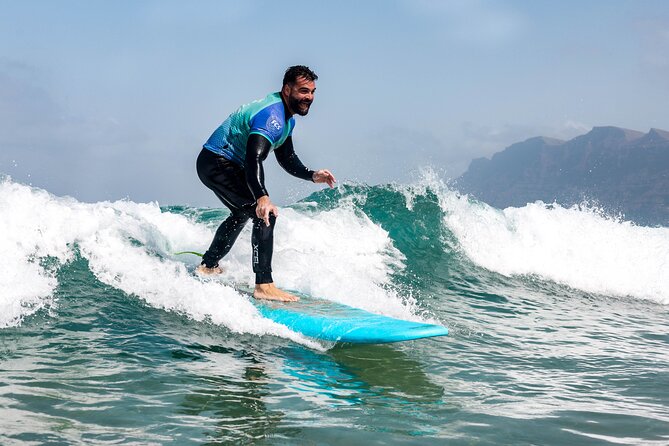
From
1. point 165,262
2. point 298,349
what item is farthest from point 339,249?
point 298,349

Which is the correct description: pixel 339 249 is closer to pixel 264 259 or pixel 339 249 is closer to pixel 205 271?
pixel 205 271

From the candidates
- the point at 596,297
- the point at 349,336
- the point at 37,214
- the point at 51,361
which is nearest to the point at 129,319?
the point at 51,361

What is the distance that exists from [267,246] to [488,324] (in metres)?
2.61

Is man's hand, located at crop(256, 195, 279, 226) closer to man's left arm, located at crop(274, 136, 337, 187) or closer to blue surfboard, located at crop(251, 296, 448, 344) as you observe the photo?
blue surfboard, located at crop(251, 296, 448, 344)

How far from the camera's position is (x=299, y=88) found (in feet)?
17.5

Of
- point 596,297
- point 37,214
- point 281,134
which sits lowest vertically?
point 596,297

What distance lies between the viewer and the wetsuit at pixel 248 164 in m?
5.23

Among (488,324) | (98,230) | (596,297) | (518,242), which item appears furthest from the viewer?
(518,242)

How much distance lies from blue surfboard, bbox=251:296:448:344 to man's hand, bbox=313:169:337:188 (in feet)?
3.90

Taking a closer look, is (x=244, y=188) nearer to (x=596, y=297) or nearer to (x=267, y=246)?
(x=267, y=246)

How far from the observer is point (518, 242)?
39.8 ft

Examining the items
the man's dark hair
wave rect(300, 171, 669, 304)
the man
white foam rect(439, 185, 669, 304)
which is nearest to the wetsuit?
the man

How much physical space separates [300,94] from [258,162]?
73cm

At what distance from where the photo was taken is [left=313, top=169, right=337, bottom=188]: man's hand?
591 centimetres
